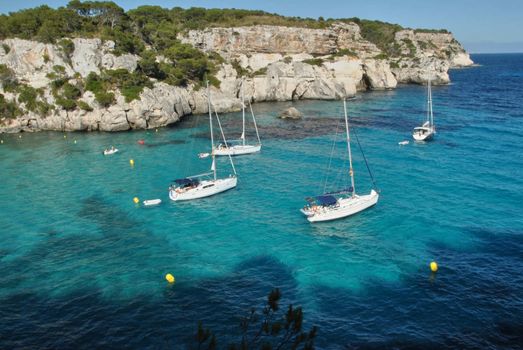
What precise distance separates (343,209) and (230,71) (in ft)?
253

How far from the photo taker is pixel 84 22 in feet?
322

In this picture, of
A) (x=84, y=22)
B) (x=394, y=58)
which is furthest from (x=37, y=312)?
(x=394, y=58)

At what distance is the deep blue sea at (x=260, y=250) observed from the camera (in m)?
26.1

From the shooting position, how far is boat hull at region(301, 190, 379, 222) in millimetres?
40562

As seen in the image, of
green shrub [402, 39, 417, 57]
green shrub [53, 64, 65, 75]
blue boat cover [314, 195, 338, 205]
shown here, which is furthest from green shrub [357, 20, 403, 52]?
blue boat cover [314, 195, 338, 205]

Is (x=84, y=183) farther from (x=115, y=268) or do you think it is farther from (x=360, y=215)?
(x=360, y=215)

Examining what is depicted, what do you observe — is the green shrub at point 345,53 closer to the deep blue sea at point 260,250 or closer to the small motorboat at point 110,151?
the deep blue sea at point 260,250

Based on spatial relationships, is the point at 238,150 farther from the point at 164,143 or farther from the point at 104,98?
the point at 104,98

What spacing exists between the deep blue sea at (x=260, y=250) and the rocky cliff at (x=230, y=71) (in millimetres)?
16218

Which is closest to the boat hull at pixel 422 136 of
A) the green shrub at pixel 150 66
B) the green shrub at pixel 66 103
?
the green shrub at pixel 150 66

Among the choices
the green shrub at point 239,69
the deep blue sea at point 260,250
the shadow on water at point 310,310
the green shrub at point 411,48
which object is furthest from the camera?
the green shrub at point 411,48

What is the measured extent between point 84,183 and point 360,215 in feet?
115

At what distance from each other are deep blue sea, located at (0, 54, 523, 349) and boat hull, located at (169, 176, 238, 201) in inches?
44.9

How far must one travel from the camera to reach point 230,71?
109750 mm
